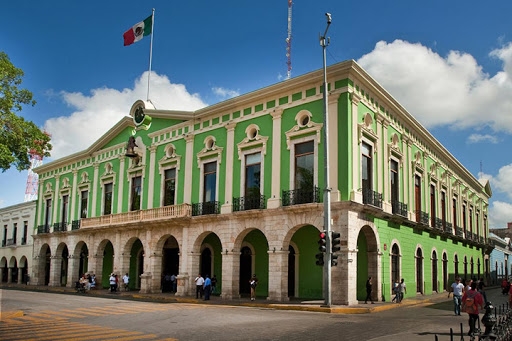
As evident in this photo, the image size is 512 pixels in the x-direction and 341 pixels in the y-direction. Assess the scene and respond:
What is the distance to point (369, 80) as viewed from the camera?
2283 cm

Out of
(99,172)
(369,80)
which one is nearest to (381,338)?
(369,80)

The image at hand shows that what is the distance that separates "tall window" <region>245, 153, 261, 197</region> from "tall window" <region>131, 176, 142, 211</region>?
9.82m

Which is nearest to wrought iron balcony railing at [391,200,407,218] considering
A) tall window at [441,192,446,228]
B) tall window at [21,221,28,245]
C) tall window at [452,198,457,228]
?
tall window at [441,192,446,228]

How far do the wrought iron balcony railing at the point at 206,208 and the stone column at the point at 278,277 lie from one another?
15.8 feet

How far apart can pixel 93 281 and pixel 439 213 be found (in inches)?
936

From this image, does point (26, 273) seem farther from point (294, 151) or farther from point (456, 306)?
point (456, 306)

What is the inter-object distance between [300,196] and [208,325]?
9.76 m

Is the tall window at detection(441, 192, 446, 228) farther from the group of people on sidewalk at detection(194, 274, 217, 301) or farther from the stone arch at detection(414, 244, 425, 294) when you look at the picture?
the group of people on sidewalk at detection(194, 274, 217, 301)

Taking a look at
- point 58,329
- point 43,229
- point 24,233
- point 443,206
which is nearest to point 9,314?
point 58,329

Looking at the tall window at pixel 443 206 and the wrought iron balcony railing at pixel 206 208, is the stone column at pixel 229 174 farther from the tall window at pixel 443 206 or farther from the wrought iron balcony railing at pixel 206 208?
the tall window at pixel 443 206

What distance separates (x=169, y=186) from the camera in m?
29.6

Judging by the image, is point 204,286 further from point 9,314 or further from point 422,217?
point 422,217

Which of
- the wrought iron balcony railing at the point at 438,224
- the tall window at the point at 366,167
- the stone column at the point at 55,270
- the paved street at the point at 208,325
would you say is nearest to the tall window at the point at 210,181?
the tall window at the point at 366,167

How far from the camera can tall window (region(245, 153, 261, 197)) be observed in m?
24.5
